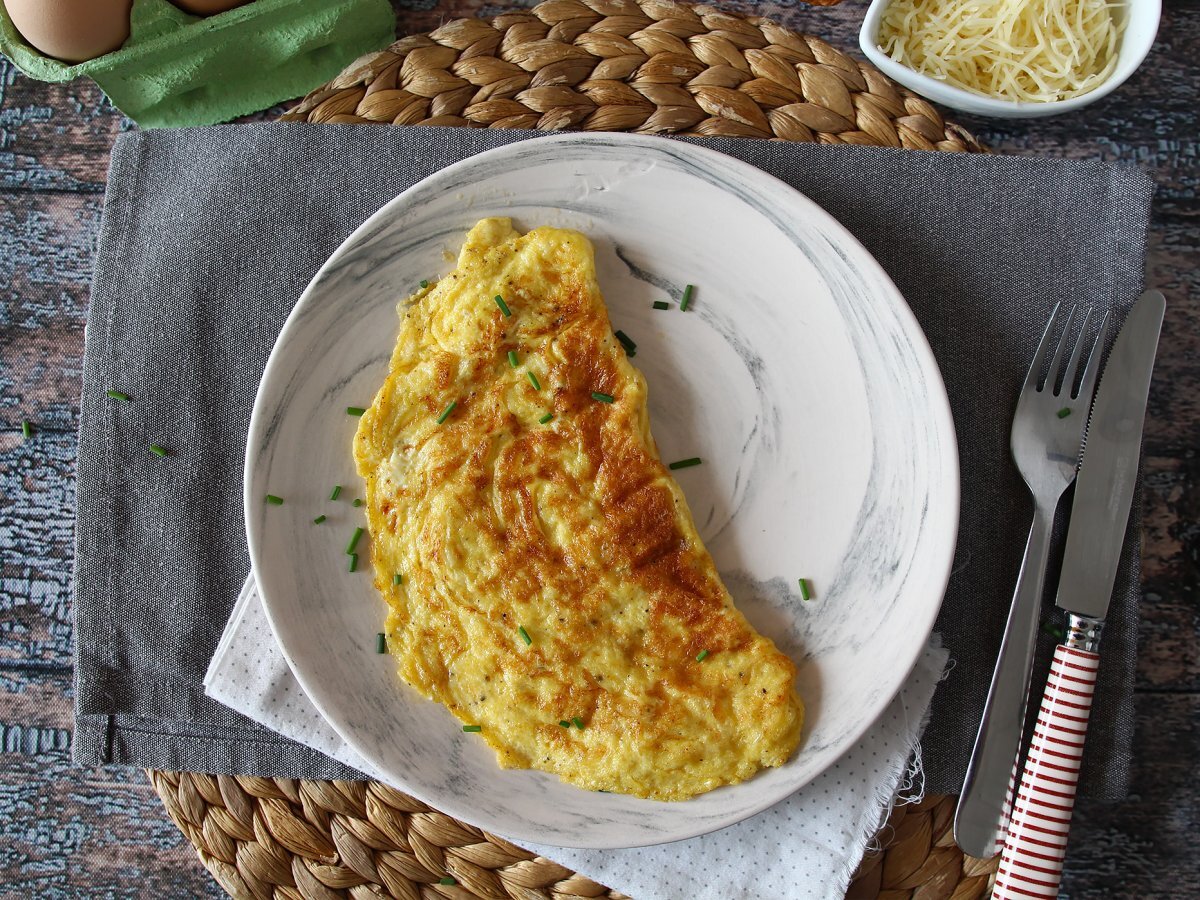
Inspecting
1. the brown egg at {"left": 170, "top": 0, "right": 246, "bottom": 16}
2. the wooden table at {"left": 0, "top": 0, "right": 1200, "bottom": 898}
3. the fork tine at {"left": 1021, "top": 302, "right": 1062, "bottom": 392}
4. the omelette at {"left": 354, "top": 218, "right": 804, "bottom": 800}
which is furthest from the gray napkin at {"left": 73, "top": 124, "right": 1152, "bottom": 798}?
the omelette at {"left": 354, "top": 218, "right": 804, "bottom": 800}

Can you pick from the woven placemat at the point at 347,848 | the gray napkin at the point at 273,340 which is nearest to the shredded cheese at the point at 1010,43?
the gray napkin at the point at 273,340

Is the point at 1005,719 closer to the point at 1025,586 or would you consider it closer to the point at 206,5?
the point at 1025,586

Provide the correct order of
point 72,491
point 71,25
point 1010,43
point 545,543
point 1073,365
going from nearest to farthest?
1. point 545,543
2. point 1073,365
3. point 71,25
4. point 1010,43
5. point 72,491

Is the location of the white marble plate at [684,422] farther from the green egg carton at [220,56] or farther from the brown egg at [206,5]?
the brown egg at [206,5]

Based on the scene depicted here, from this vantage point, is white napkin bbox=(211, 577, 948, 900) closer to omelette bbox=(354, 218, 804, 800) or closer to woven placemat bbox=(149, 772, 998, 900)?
woven placemat bbox=(149, 772, 998, 900)

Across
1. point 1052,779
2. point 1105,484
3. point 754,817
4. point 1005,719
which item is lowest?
point 754,817

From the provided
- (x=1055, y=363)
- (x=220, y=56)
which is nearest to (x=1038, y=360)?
(x=1055, y=363)

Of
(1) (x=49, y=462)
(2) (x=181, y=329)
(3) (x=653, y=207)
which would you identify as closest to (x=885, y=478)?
(3) (x=653, y=207)
